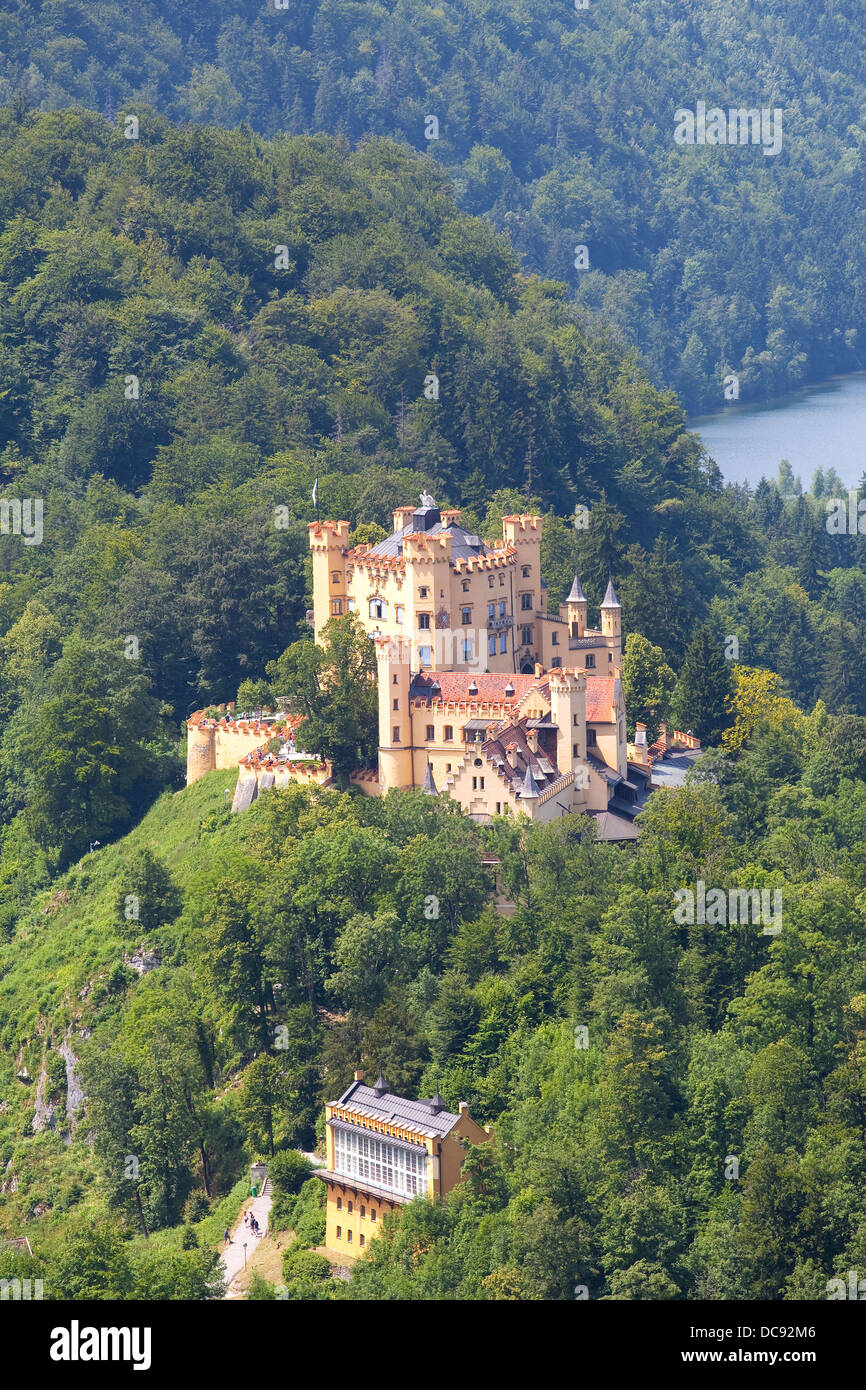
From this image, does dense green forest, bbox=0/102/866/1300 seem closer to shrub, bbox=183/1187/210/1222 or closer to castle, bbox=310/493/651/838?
shrub, bbox=183/1187/210/1222

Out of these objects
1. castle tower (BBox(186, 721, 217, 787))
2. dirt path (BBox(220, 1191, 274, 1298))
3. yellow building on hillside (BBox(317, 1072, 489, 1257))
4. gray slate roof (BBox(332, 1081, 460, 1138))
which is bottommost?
dirt path (BBox(220, 1191, 274, 1298))

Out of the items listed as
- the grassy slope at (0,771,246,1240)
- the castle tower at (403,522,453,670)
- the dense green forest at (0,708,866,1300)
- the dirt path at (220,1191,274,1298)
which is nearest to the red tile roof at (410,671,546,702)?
the castle tower at (403,522,453,670)

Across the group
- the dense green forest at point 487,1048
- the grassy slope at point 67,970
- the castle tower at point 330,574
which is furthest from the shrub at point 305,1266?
the castle tower at point 330,574

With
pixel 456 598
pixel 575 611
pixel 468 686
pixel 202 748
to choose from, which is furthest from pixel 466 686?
pixel 202 748
